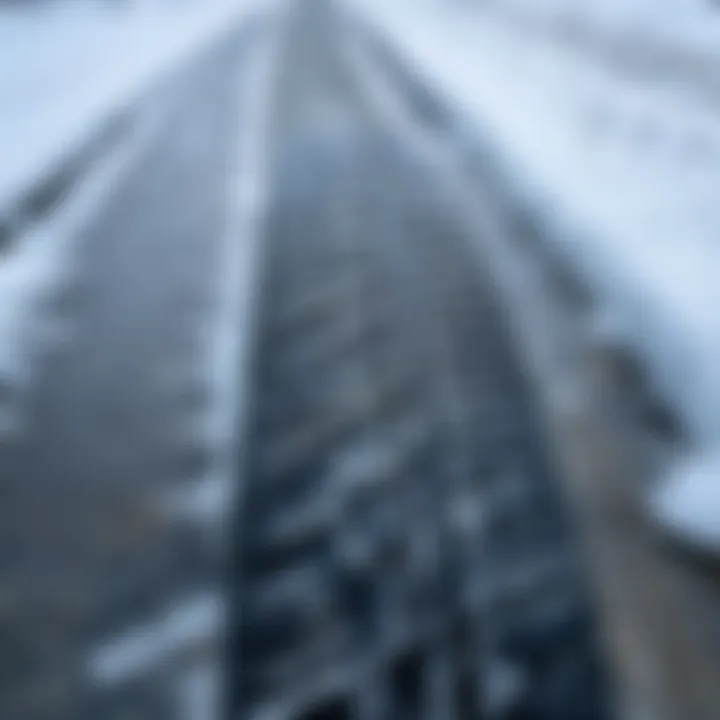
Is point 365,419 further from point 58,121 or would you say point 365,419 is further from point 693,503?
point 58,121

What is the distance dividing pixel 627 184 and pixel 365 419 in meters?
2.83

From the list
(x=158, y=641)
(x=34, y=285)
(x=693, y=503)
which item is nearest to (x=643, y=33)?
(x=34, y=285)

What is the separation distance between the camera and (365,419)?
11.8ft

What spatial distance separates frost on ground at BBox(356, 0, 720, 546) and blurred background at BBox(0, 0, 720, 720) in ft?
0.07

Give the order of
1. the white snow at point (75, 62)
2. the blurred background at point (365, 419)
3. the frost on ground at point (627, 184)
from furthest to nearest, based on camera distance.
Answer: the white snow at point (75, 62), the frost on ground at point (627, 184), the blurred background at point (365, 419)

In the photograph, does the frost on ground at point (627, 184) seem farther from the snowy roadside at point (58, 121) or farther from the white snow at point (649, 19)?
the snowy roadside at point (58, 121)

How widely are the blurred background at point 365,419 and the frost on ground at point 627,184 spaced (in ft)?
0.07

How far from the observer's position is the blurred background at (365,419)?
254cm

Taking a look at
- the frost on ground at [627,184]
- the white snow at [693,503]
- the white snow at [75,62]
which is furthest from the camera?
the white snow at [75,62]

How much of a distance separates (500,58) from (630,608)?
8297 mm

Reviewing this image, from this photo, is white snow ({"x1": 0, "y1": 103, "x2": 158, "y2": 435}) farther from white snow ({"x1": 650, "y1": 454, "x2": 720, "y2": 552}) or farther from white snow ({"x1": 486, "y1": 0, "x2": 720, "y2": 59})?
white snow ({"x1": 486, "y1": 0, "x2": 720, "y2": 59})

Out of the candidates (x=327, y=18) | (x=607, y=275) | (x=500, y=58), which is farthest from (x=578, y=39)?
(x=607, y=275)

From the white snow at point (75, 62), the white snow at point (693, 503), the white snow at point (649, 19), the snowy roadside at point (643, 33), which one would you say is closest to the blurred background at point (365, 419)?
the white snow at point (693, 503)

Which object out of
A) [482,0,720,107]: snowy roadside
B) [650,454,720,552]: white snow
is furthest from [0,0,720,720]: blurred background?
[482,0,720,107]: snowy roadside
